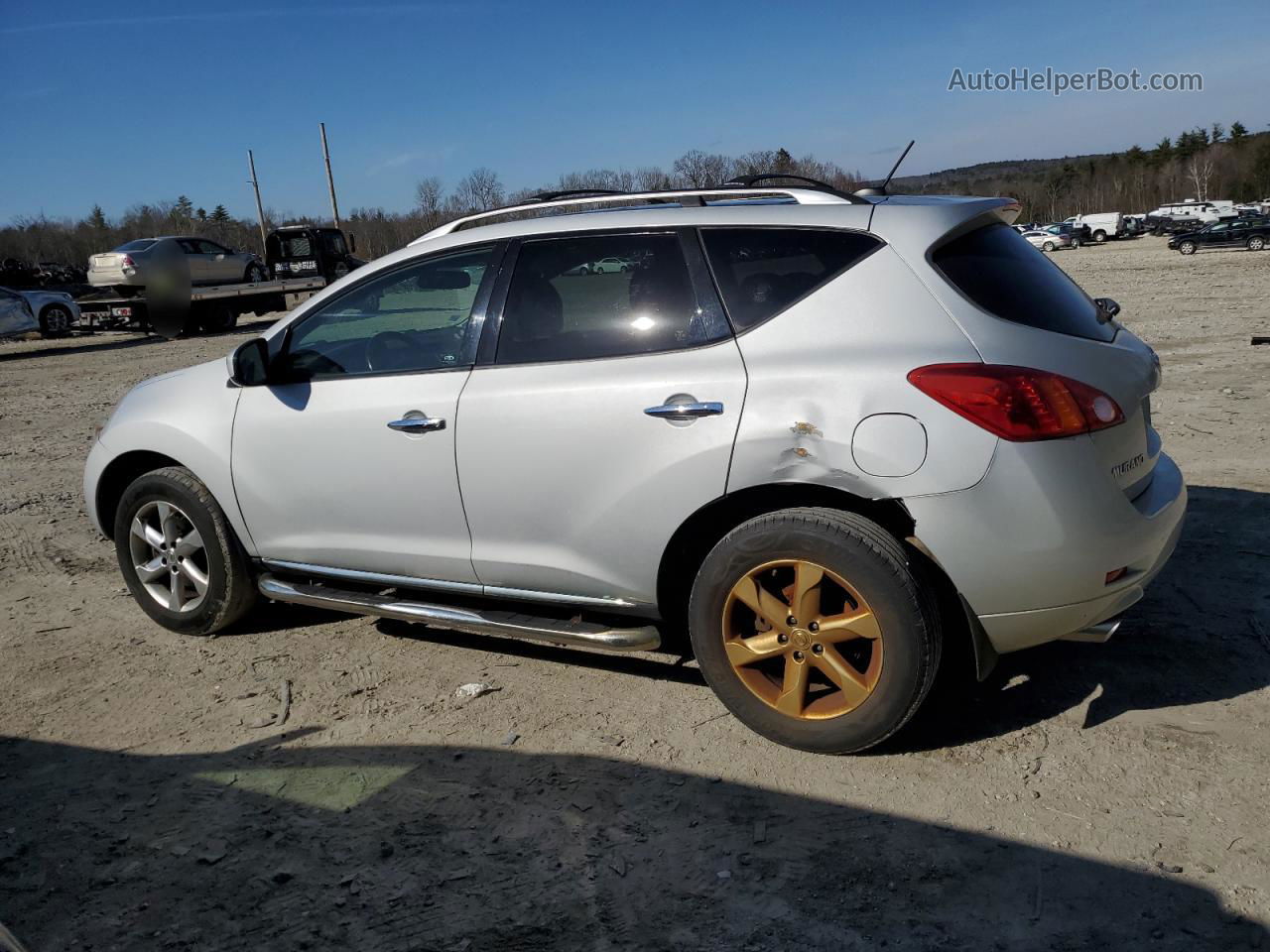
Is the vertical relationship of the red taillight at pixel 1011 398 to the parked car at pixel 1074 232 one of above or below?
below

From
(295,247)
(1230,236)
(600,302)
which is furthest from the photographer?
(1230,236)

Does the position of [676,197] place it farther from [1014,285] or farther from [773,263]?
[1014,285]

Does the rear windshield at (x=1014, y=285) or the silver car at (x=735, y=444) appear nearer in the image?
the silver car at (x=735, y=444)

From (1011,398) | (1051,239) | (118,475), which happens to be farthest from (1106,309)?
(1051,239)

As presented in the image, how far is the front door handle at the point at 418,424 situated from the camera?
12.5ft

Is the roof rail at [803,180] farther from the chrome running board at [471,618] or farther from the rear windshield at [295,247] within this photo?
the rear windshield at [295,247]

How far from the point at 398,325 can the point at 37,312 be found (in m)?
23.9

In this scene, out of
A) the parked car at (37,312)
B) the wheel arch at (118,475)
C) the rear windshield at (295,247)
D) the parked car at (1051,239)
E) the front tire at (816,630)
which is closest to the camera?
the front tire at (816,630)

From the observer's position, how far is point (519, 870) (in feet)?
9.29

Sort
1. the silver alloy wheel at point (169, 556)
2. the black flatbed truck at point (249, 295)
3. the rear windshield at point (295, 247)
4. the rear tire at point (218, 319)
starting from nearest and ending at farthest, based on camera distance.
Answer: the silver alloy wheel at point (169, 556) < the black flatbed truck at point (249, 295) < the rear tire at point (218, 319) < the rear windshield at point (295, 247)

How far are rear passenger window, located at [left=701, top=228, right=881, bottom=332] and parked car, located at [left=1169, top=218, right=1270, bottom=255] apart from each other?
43.1 m

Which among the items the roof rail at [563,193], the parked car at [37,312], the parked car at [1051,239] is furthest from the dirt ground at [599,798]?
the parked car at [1051,239]

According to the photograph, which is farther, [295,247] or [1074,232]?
[1074,232]

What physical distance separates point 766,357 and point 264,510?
237 cm
